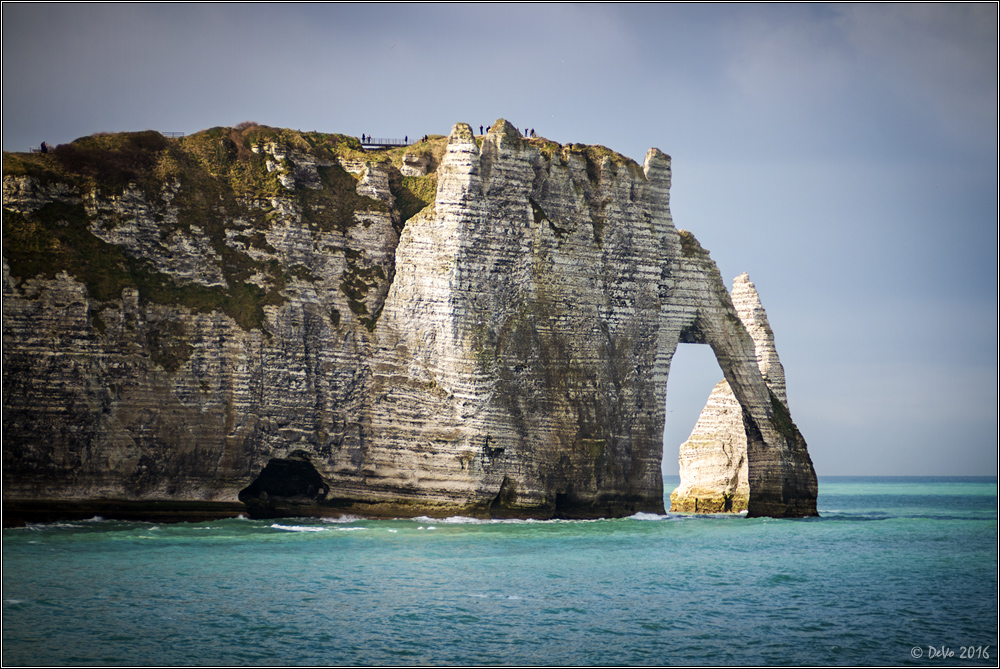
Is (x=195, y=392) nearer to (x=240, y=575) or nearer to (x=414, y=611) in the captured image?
(x=240, y=575)

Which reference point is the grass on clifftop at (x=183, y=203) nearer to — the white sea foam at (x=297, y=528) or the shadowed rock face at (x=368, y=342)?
the shadowed rock face at (x=368, y=342)

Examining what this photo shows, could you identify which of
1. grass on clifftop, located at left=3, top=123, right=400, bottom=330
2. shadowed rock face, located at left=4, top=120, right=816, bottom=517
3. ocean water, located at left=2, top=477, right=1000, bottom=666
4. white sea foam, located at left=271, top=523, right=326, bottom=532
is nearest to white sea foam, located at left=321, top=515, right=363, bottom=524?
shadowed rock face, located at left=4, top=120, right=816, bottom=517

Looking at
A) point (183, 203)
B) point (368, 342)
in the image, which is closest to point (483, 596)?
point (368, 342)

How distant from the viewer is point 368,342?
60094 millimetres

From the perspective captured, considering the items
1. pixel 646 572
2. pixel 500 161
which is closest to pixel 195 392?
pixel 500 161

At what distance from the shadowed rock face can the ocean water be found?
12.7ft

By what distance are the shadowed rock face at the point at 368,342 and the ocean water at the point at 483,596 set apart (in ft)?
12.7

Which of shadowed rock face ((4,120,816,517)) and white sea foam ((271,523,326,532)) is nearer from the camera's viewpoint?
white sea foam ((271,523,326,532))

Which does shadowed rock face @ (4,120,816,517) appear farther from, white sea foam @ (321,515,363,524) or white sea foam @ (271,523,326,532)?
white sea foam @ (271,523,326,532)

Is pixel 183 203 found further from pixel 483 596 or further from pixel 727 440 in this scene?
pixel 483 596

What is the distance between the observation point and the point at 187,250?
5988 centimetres

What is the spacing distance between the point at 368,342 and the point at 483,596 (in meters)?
25.5

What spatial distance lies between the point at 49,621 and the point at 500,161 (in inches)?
1323

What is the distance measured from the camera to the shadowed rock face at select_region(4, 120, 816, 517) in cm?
5531
